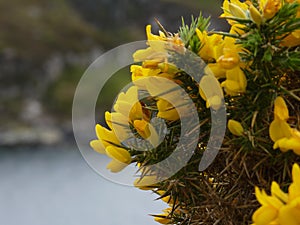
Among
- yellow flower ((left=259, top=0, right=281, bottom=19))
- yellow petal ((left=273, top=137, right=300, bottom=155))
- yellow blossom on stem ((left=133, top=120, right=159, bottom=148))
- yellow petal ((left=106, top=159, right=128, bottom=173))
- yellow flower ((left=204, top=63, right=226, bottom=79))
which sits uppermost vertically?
yellow flower ((left=259, top=0, right=281, bottom=19))

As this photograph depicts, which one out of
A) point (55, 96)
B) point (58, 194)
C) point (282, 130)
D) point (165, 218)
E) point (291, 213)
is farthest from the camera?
point (55, 96)

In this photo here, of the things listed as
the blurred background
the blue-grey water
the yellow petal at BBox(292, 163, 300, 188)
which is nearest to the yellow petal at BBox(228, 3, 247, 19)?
the yellow petal at BBox(292, 163, 300, 188)

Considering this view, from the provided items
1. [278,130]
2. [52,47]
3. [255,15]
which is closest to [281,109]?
[278,130]

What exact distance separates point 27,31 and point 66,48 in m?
3.51

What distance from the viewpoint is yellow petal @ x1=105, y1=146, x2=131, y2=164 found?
33.4 inches

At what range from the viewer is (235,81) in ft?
2.56

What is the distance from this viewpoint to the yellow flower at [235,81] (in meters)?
0.77

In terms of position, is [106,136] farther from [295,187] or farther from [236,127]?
[295,187]

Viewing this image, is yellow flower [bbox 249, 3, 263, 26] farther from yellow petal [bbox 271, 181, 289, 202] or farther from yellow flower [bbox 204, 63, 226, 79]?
yellow petal [bbox 271, 181, 289, 202]

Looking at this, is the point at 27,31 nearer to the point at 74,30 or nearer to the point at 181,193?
the point at 74,30

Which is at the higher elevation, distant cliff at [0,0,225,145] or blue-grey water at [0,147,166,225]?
distant cliff at [0,0,225,145]

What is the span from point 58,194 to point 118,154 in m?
22.8

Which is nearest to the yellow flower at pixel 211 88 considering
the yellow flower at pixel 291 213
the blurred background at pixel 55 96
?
the yellow flower at pixel 291 213

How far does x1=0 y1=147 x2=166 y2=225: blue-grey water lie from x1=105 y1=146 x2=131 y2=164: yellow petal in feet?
36.6
